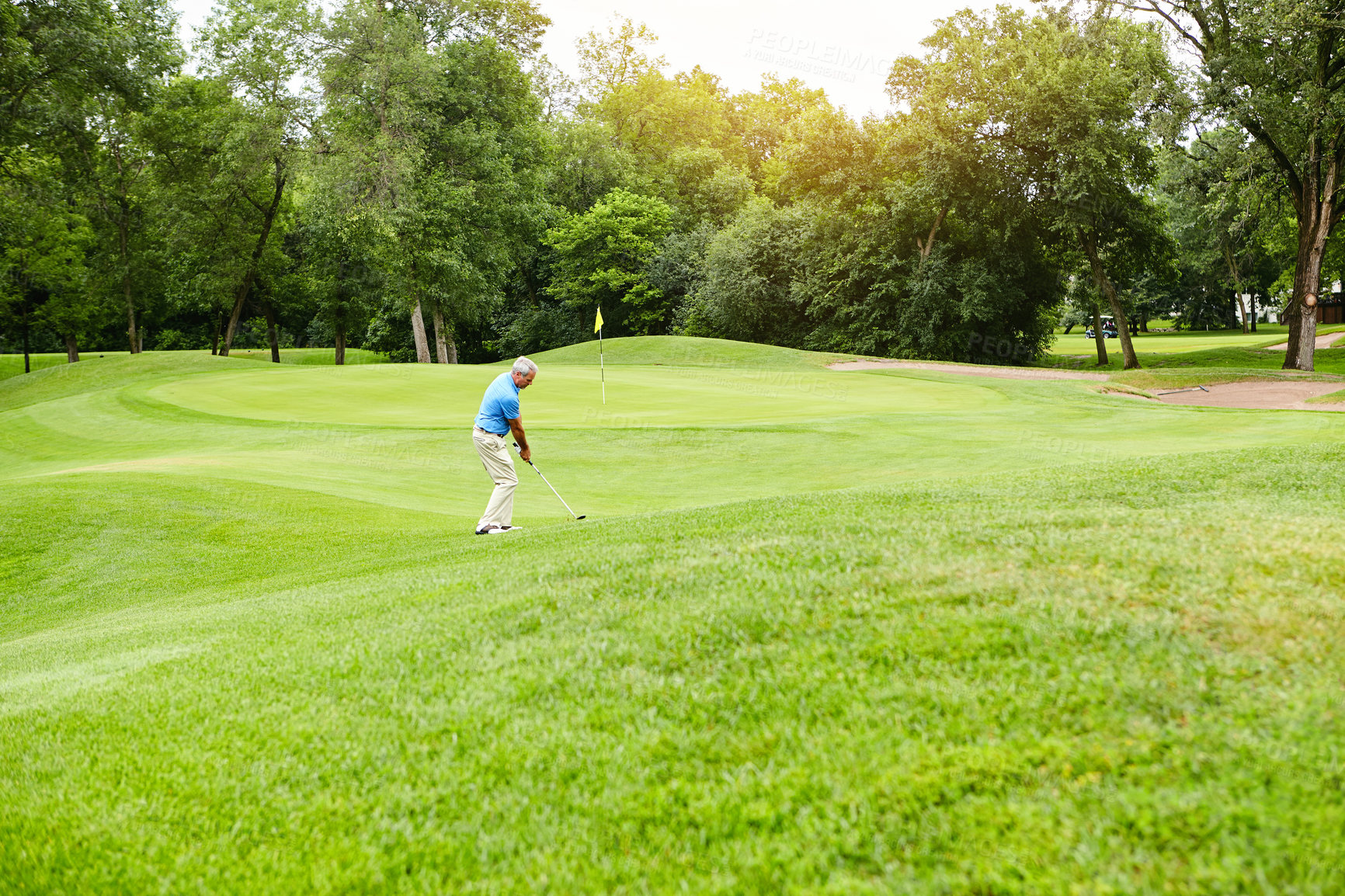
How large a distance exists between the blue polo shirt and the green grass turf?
8.08ft

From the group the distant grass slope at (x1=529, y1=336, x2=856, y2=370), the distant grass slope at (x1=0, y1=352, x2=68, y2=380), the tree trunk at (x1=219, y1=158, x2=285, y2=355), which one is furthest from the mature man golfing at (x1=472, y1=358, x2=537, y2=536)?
the distant grass slope at (x1=0, y1=352, x2=68, y2=380)

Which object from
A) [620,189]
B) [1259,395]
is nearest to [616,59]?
[620,189]

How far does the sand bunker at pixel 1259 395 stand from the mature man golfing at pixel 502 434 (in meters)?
18.6

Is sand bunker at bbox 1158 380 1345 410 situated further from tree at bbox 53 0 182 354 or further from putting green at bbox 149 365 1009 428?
tree at bbox 53 0 182 354

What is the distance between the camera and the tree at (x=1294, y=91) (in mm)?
28203

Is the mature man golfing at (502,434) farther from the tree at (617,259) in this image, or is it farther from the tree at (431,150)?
the tree at (617,259)

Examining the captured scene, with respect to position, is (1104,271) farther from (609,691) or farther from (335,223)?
(609,691)

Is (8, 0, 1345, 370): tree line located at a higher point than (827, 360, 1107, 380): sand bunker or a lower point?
higher

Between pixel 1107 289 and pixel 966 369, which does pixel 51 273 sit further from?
pixel 1107 289

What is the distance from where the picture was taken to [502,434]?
445 inches

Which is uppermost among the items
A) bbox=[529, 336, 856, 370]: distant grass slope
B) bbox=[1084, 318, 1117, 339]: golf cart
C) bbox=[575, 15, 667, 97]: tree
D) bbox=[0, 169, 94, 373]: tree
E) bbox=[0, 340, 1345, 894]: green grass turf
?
bbox=[575, 15, 667, 97]: tree

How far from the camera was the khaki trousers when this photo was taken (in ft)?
35.5

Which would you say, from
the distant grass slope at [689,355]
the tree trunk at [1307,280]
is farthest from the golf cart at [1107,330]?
the distant grass slope at [689,355]

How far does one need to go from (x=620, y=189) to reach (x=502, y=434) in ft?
170
